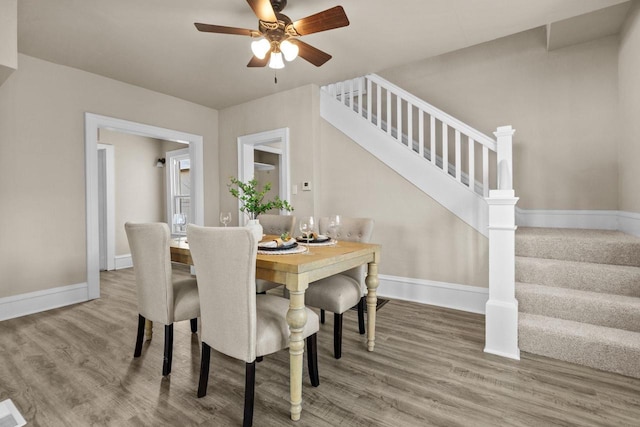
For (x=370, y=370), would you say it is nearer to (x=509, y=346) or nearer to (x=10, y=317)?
(x=509, y=346)

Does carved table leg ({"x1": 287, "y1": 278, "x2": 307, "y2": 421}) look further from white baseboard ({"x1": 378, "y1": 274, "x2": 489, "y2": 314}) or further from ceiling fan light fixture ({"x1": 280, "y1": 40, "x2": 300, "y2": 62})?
white baseboard ({"x1": 378, "y1": 274, "x2": 489, "y2": 314})

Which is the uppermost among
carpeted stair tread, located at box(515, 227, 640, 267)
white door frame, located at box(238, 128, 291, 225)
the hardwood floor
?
white door frame, located at box(238, 128, 291, 225)

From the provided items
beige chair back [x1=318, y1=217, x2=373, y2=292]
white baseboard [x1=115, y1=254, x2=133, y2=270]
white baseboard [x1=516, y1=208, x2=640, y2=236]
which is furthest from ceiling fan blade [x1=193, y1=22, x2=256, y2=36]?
white baseboard [x1=115, y1=254, x2=133, y2=270]

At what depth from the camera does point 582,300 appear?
7.33ft

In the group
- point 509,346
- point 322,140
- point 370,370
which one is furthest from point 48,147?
point 509,346

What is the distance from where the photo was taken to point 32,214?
323cm

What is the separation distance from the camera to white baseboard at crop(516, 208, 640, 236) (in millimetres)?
3121

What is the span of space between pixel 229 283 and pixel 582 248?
110 inches

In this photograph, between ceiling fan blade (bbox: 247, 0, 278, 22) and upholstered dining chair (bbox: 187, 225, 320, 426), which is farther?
ceiling fan blade (bbox: 247, 0, 278, 22)

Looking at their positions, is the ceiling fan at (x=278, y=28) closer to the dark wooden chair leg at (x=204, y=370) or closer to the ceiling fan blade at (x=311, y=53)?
the ceiling fan blade at (x=311, y=53)

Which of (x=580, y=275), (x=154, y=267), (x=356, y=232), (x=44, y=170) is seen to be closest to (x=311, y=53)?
(x=356, y=232)

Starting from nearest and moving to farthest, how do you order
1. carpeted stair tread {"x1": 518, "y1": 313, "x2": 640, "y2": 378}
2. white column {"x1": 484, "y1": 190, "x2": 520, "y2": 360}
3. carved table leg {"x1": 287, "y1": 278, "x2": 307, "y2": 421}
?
carved table leg {"x1": 287, "y1": 278, "x2": 307, "y2": 421}, carpeted stair tread {"x1": 518, "y1": 313, "x2": 640, "y2": 378}, white column {"x1": 484, "y1": 190, "x2": 520, "y2": 360}

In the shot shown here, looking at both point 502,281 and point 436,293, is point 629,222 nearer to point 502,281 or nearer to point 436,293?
point 502,281

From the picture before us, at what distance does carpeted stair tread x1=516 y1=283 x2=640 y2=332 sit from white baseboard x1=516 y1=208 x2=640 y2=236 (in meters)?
1.13
